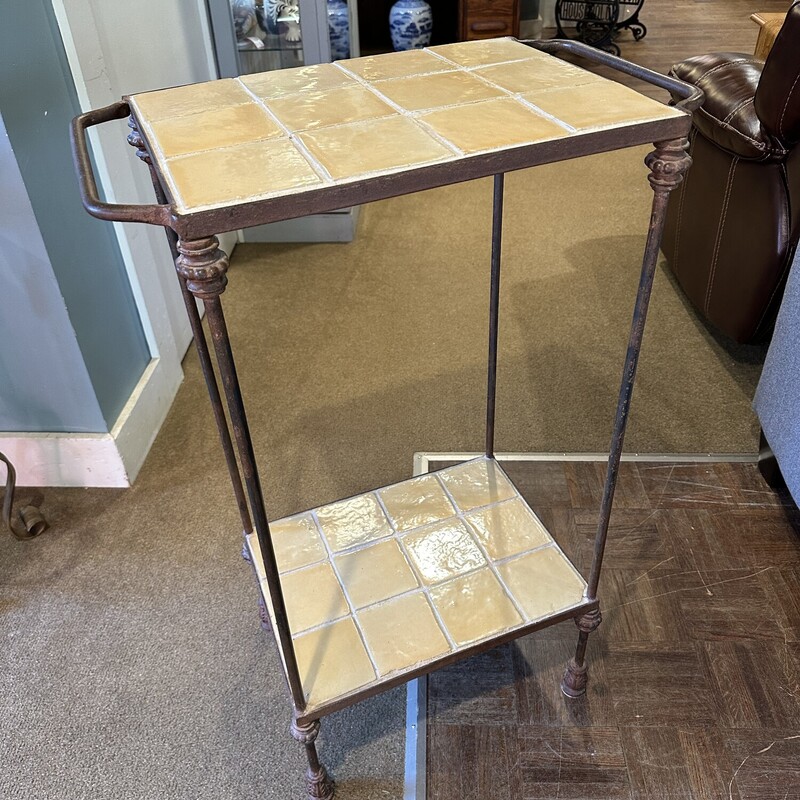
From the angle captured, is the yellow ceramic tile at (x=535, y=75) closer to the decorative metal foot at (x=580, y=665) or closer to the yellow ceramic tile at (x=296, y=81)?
the yellow ceramic tile at (x=296, y=81)

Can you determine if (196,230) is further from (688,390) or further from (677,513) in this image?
(688,390)

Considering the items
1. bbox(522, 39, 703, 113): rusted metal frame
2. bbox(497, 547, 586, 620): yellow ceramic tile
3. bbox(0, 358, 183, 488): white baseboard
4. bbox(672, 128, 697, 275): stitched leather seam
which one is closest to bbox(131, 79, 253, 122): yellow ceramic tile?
bbox(522, 39, 703, 113): rusted metal frame

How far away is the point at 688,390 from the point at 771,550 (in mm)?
509

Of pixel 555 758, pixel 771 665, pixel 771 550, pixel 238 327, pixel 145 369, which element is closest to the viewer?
pixel 555 758

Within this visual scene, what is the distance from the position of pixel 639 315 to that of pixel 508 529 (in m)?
0.47

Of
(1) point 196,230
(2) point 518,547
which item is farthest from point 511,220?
(1) point 196,230

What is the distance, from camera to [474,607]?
1062mm

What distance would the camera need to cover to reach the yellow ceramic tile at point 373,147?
652 millimetres

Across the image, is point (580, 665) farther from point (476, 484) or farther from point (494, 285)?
point (494, 285)

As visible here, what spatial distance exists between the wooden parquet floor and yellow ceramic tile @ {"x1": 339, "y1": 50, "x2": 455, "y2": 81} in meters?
0.90

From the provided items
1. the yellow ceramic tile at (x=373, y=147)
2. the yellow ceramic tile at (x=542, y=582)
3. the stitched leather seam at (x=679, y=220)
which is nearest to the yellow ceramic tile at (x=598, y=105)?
the yellow ceramic tile at (x=373, y=147)

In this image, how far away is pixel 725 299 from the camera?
5.88 ft

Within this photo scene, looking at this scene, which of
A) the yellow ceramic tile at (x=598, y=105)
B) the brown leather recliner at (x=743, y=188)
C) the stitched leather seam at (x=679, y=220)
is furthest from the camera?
the stitched leather seam at (x=679, y=220)

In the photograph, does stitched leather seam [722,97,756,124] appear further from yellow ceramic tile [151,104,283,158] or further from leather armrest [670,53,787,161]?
yellow ceramic tile [151,104,283,158]
